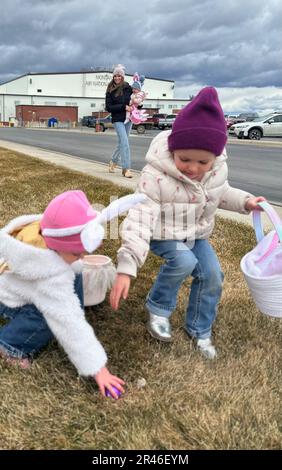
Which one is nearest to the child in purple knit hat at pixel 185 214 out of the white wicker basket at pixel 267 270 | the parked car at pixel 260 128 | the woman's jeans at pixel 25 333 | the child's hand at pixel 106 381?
the white wicker basket at pixel 267 270

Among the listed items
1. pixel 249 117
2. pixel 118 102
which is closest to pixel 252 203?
pixel 118 102

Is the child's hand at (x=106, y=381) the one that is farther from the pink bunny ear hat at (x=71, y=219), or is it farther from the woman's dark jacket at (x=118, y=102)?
the woman's dark jacket at (x=118, y=102)

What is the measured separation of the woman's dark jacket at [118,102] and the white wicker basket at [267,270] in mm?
6013

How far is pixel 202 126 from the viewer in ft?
7.82

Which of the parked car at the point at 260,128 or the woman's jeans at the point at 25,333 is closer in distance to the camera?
the woman's jeans at the point at 25,333

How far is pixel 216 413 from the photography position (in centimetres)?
210

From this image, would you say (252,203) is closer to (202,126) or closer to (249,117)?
(202,126)

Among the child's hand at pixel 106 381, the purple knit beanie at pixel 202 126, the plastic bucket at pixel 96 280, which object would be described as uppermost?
the purple knit beanie at pixel 202 126

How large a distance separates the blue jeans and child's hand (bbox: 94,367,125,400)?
61cm

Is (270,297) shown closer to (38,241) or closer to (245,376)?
(245,376)

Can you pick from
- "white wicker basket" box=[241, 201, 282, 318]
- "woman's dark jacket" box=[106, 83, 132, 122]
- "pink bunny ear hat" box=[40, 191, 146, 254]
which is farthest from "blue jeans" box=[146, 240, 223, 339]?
"woman's dark jacket" box=[106, 83, 132, 122]

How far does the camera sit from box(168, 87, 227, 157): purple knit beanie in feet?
7.82

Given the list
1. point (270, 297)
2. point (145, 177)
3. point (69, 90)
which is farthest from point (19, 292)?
point (69, 90)

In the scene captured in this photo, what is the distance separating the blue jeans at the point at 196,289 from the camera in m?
2.73
